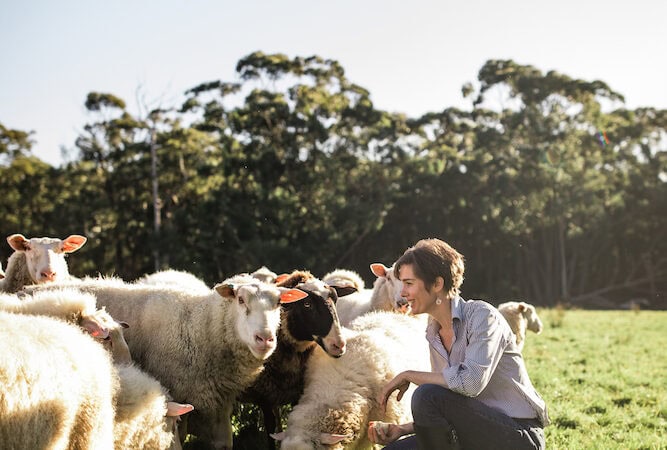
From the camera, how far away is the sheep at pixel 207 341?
5.29 metres

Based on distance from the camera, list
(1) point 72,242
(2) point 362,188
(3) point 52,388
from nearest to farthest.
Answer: (3) point 52,388 → (1) point 72,242 → (2) point 362,188

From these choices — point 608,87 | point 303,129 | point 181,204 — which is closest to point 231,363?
point 303,129

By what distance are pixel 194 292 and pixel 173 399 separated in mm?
1111

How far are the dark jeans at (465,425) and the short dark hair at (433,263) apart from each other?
2.09 ft

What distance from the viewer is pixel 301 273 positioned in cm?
652

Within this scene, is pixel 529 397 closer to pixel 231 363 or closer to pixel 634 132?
pixel 231 363

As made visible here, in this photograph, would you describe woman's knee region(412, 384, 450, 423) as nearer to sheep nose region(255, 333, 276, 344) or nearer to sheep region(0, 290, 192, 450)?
sheep nose region(255, 333, 276, 344)

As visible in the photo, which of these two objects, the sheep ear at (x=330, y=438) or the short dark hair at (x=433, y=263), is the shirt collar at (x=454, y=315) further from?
the sheep ear at (x=330, y=438)

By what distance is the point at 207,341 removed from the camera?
5656 mm

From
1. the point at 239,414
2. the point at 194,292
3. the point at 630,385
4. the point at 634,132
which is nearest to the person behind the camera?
the point at 194,292

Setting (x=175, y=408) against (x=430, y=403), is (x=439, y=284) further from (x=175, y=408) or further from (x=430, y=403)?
(x=175, y=408)

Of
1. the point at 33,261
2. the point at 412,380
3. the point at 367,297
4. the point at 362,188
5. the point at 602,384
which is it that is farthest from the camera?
the point at 362,188

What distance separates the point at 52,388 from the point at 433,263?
91.7 inches

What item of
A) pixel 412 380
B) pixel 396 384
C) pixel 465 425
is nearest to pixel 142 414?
pixel 396 384
